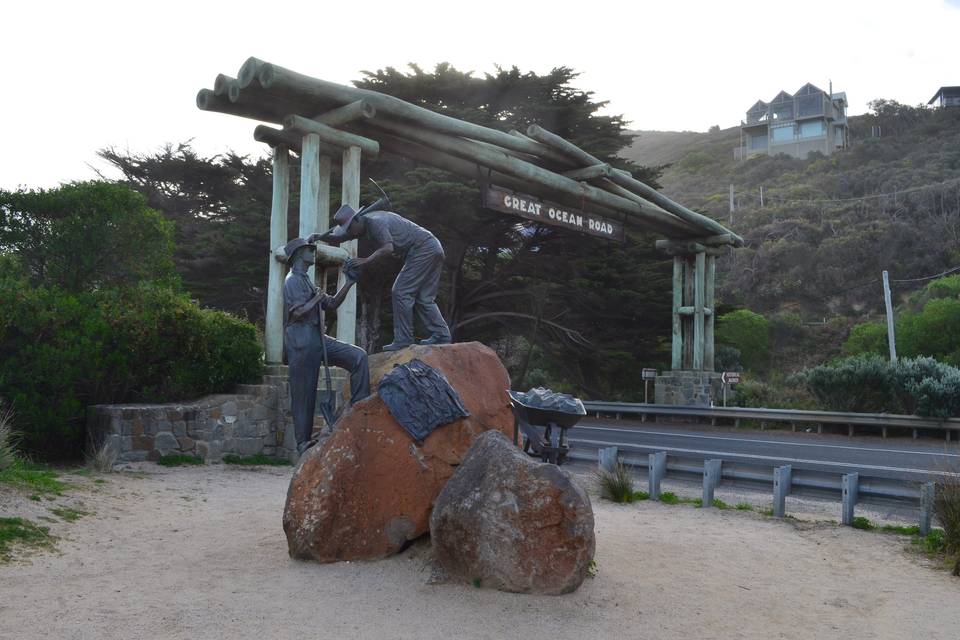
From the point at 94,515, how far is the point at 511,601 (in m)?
4.47

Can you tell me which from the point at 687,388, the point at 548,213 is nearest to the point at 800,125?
the point at 687,388

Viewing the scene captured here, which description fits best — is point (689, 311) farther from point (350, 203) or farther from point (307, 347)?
point (307, 347)

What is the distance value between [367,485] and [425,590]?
91 centimetres

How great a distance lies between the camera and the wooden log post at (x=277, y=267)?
10.9 m

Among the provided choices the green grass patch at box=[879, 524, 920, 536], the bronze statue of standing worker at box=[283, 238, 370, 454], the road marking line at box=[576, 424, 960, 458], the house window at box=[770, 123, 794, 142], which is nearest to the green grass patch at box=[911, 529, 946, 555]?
the green grass patch at box=[879, 524, 920, 536]

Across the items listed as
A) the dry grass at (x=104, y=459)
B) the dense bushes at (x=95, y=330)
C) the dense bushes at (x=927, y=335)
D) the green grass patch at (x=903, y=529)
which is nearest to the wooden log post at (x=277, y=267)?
the dense bushes at (x=95, y=330)

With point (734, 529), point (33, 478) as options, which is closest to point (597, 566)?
point (734, 529)

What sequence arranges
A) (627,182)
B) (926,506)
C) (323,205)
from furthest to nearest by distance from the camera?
1. (627,182)
2. (323,205)
3. (926,506)

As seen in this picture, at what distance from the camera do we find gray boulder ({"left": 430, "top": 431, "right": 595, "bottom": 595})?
5.28 m

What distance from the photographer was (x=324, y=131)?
10.9 metres

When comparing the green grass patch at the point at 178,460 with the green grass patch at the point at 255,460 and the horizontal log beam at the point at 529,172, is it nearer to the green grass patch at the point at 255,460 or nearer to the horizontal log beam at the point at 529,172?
the green grass patch at the point at 255,460

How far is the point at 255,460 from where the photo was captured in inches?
424

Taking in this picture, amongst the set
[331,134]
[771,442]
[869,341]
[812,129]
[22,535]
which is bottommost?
[22,535]

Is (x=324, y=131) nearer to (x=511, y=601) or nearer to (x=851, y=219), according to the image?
(x=511, y=601)
